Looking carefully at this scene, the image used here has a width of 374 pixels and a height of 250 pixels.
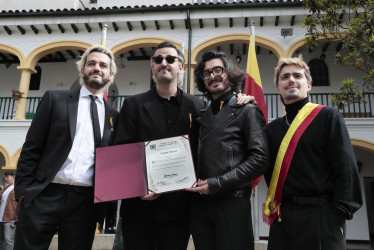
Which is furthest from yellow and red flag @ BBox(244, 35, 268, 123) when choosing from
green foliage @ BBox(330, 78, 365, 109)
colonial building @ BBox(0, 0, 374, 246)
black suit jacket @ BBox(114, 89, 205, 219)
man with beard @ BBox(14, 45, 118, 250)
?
man with beard @ BBox(14, 45, 118, 250)

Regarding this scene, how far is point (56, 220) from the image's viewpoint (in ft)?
8.56

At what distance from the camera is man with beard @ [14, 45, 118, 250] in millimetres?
2594

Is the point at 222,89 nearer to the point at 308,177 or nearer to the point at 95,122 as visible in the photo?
Result: the point at 308,177

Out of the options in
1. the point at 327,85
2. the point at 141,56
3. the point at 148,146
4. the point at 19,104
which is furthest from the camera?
the point at 141,56

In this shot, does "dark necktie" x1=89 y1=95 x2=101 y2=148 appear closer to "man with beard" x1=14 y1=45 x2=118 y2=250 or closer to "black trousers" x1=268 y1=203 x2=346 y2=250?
"man with beard" x1=14 y1=45 x2=118 y2=250

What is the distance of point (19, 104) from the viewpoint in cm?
1241

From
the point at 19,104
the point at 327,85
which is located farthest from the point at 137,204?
the point at 327,85

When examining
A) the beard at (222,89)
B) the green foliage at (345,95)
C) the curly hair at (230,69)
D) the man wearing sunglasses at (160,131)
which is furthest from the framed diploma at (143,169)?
the green foliage at (345,95)

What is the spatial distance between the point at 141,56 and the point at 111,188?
44.5 feet

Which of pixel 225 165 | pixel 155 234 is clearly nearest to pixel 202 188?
pixel 225 165

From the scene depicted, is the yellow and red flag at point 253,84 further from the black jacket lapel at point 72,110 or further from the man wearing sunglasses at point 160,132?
the black jacket lapel at point 72,110

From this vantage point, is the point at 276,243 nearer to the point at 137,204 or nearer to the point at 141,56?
the point at 137,204

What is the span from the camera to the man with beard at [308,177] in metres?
2.43

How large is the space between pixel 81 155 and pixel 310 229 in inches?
75.8
